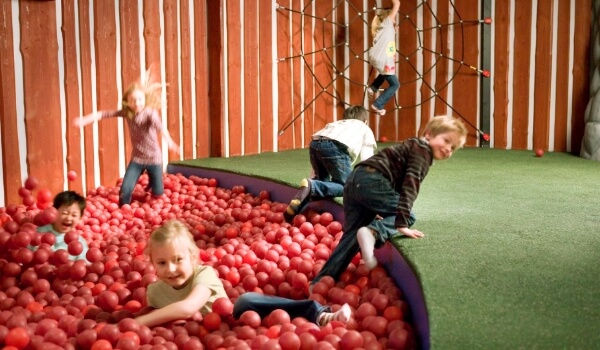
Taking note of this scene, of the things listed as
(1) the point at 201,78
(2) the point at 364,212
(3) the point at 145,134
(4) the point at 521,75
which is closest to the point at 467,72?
(4) the point at 521,75

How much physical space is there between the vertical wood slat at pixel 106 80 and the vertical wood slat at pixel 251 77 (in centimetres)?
147

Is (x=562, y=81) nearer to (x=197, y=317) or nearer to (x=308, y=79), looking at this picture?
(x=308, y=79)

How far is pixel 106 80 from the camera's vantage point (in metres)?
5.56

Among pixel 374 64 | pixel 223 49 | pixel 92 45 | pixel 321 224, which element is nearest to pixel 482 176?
pixel 321 224

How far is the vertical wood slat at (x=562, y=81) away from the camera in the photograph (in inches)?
261

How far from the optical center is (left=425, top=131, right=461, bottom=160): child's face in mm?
2986

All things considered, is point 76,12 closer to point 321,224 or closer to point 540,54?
point 321,224

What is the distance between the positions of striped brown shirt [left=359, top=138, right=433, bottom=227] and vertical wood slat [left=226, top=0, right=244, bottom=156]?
3563mm

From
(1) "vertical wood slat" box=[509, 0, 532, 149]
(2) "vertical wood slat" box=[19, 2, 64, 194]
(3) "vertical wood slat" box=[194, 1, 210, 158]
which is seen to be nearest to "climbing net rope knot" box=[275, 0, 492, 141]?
(1) "vertical wood slat" box=[509, 0, 532, 149]

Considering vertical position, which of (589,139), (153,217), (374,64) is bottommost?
(153,217)

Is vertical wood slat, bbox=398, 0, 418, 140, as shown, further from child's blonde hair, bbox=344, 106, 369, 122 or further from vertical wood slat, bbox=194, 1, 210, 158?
child's blonde hair, bbox=344, 106, 369, 122

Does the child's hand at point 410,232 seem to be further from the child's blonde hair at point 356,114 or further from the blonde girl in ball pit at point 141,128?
the blonde girl in ball pit at point 141,128

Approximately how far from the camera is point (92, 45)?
17.9 feet

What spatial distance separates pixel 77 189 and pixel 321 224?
2213mm
